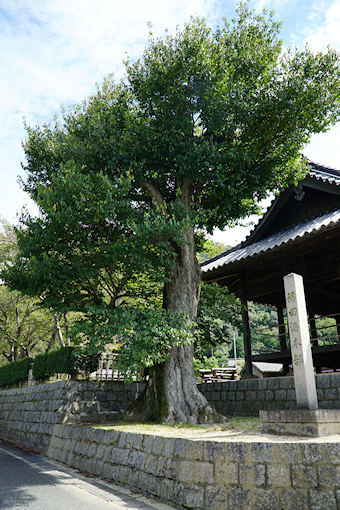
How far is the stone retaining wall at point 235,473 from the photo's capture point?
4.96 meters

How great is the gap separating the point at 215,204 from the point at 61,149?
15.2 feet

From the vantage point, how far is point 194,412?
9102 millimetres

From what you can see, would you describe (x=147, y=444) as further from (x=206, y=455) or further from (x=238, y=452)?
(x=238, y=452)

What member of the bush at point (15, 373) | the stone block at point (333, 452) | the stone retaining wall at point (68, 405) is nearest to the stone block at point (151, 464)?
the stone block at point (333, 452)

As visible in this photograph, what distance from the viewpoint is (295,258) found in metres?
11.9

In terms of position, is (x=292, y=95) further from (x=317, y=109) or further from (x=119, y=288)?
(x=119, y=288)

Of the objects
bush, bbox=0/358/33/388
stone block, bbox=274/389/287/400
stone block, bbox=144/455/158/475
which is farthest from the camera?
bush, bbox=0/358/33/388

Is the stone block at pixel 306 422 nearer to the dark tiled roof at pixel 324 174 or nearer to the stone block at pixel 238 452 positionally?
the stone block at pixel 238 452

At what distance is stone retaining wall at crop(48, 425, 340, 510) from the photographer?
4.96m

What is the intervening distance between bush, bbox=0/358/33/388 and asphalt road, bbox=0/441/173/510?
274 inches

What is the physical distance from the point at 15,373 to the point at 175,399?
33.2 feet

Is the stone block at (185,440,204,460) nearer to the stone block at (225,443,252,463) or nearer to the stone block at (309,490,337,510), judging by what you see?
the stone block at (225,443,252,463)

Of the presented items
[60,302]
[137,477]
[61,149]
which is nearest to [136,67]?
[61,149]

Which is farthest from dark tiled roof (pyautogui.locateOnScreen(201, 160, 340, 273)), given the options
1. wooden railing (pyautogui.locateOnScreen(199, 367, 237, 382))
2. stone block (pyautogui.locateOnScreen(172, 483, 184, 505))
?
wooden railing (pyautogui.locateOnScreen(199, 367, 237, 382))
